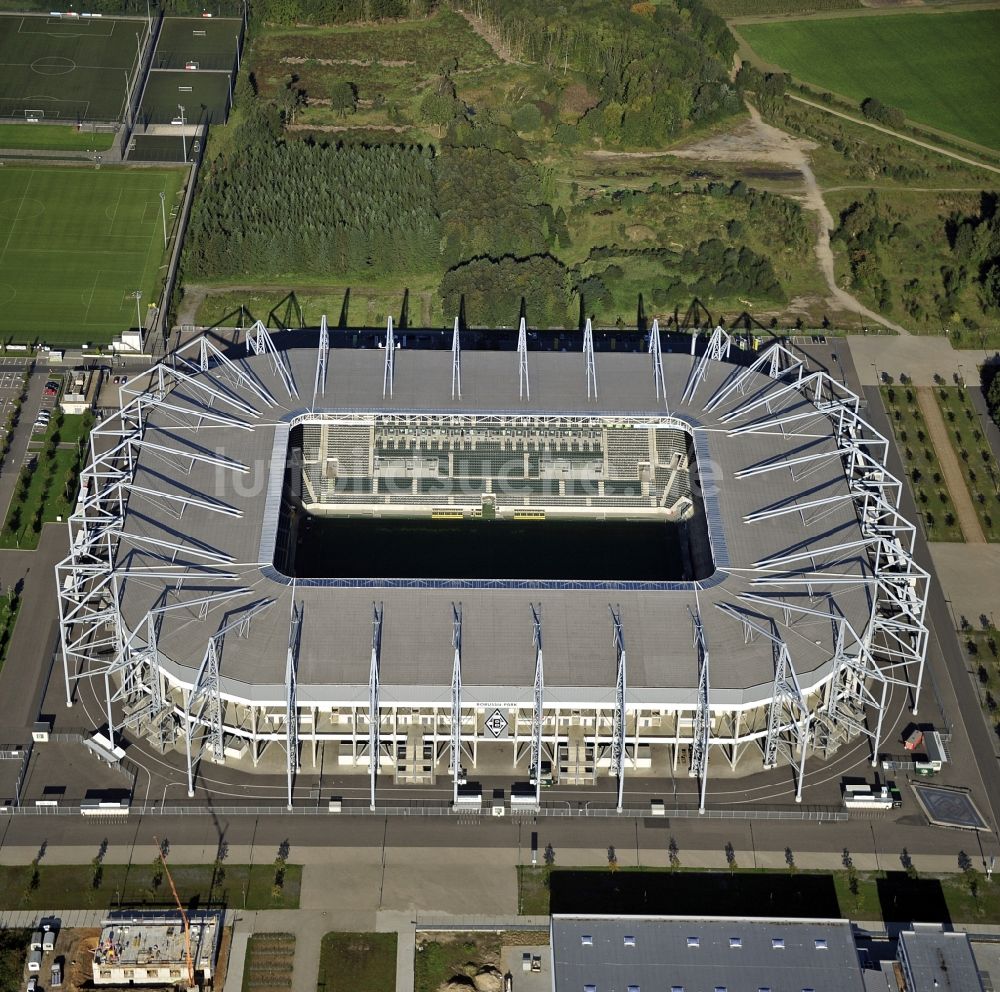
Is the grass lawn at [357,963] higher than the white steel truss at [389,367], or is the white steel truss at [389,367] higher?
the white steel truss at [389,367]

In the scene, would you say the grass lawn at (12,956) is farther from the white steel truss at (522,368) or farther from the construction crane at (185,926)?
the white steel truss at (522,368)

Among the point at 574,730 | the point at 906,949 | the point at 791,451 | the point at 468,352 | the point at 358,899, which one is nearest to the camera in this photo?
the point at 906,949

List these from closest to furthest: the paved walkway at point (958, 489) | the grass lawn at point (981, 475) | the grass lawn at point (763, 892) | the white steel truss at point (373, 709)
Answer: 1. the grass lawn at point (763, 892)
2. the white steel truss at point (373, 709)
3. the paved walkway at point (958, 489)
4. the grass lawn at point (981, 475)

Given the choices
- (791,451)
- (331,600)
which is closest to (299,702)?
(331,600)

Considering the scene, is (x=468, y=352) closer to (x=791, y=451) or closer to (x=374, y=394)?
(x=374, y=394)

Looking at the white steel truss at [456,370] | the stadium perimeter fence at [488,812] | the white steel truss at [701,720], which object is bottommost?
the stadium perimeter fence at [488,812]

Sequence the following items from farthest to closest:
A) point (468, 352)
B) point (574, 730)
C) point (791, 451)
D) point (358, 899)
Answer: point (468, 352)
point (791, 451)
point (574, 730)
point (358, 899)

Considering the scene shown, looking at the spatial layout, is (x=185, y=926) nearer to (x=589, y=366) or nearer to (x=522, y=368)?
(x=522, y=368)

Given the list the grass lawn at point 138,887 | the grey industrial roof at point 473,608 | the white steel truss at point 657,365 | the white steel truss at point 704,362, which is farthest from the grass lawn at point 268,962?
the white steel truss at point 704,362
